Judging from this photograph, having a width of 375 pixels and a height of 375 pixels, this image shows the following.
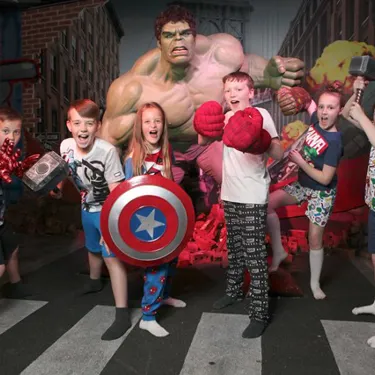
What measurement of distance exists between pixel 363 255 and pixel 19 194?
3899 mm

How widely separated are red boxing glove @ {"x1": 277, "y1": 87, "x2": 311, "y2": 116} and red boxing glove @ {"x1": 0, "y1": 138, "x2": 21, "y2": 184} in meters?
2.26

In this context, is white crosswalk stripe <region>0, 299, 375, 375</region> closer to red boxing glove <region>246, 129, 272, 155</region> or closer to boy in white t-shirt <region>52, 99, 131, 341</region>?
boy in white t-shirt <region>52, 99, 131, 341</region>

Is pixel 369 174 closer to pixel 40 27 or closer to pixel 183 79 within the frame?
pixel 183 79

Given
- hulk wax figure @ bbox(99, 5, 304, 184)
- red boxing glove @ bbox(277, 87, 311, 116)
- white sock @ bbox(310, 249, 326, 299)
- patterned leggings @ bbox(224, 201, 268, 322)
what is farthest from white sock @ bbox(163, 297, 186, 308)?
red boxing glove @ bbox(277, 87, 311, 116)

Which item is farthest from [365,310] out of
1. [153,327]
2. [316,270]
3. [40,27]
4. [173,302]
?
[40,27]

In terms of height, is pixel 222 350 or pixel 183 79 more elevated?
pixel 183 79

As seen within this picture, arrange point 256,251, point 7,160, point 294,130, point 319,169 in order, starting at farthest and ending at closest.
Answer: point 294,130
point 319,169
point 7,160
point 256,251

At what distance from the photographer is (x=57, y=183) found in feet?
7.26

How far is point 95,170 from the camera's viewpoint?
2.20 meters

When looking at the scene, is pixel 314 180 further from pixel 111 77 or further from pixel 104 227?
pixel 111 77

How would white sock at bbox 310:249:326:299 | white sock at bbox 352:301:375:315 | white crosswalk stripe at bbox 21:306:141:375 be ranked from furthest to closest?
1. white sock at bbox 310:249:326:299
2. white sock at bbox 352:301:375:315
3. white crosswalk stripe at bbox 21:306:141:375

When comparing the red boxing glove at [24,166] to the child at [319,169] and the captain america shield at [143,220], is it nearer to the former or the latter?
the captain america shield at [143,220]

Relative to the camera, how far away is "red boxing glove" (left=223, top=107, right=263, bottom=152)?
70.8 inches

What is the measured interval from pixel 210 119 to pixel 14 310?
1.62 m
